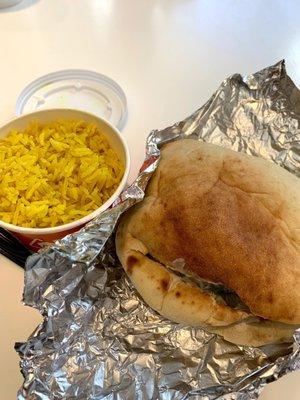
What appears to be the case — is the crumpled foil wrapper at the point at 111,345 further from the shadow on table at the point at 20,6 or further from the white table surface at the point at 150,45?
the shadow on table at the point at 20,6

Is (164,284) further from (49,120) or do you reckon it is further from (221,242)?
(49,120)

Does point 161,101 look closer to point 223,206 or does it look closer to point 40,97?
point 40,97

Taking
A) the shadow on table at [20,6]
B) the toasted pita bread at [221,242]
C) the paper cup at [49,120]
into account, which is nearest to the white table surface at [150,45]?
the shadow on table at [20,6]

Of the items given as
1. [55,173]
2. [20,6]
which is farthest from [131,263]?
[20,6]

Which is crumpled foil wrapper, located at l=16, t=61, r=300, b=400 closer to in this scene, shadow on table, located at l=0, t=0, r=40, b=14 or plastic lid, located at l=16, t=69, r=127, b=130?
plastic lid, located at l=16, t=69, r=127, b=130

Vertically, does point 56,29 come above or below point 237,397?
above

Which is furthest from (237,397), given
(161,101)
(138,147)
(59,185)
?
(161,101)
